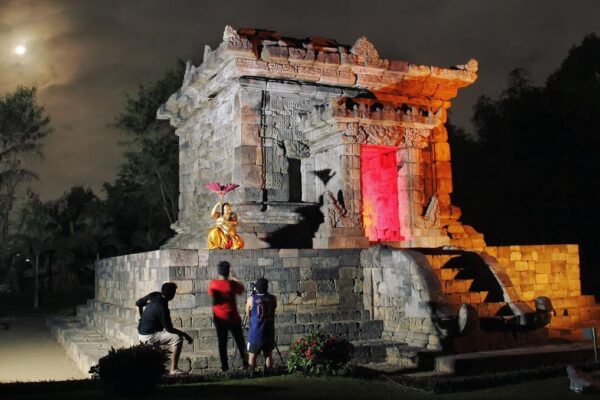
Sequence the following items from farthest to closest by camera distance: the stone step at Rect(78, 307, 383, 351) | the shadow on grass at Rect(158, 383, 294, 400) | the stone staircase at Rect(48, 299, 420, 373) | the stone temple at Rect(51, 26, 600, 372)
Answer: the stone temple at Rect(51, 26, 600, 372)
the stone step at Rect(78, 307, 383, 351)
the stone staircase at Rect(48, 299, 420, 373)
the shadow on grass at Rect(158, 383, 294, 400)

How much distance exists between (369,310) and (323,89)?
6765 mm

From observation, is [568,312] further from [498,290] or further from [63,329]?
[63,329]

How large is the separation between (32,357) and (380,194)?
994 centimetres

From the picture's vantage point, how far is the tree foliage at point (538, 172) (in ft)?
83.8

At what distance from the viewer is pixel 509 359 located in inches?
403

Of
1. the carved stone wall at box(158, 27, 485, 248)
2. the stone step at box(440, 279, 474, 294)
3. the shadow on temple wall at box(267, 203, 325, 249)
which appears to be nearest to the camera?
the stone step at box(440, 279, 474, 294)

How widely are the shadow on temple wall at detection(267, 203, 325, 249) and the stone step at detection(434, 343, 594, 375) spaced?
19.9 ft

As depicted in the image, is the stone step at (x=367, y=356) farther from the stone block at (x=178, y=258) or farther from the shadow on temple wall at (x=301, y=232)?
the shadow on temple wall at (x=301, y=232)

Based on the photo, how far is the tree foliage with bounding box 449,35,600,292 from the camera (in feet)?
83.8

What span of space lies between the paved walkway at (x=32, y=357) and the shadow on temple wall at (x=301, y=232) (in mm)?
5459

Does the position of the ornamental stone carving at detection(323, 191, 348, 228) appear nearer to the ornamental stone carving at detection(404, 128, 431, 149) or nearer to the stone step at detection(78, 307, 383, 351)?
the ornamental stone carving at detection(404, 128, 431, 149)

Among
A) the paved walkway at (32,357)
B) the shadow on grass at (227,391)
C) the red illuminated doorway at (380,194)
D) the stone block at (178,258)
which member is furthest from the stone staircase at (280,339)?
the red illuminated doorway at (380,194)

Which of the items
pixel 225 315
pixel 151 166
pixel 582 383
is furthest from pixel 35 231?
pixel 582 383

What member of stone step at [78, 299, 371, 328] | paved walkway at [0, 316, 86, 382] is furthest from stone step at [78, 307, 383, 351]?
paved walkway at [0, 316, 86, 382]
